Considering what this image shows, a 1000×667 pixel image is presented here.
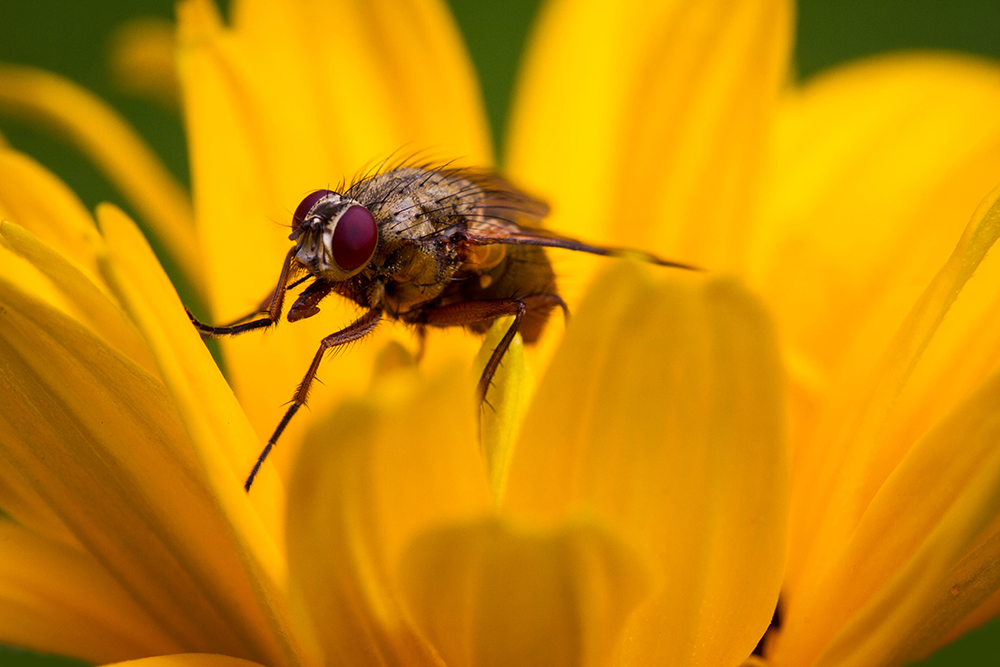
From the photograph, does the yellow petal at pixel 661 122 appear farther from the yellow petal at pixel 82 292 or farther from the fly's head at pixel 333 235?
the yellow petal at pixel 82 292

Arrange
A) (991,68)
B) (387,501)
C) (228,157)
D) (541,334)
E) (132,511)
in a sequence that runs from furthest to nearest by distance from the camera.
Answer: (991,68)
(541,334)
(228,157)
(132,511)
(387,501)

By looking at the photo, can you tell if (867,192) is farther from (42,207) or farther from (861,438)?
(42,207)

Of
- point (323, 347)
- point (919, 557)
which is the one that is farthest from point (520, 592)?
point (323, 347)

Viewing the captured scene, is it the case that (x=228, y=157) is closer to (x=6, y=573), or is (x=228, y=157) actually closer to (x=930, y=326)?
(x=6, y=573)

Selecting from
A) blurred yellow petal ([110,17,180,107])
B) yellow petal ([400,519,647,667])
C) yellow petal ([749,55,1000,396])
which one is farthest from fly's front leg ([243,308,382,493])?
blurred yellow petal ([110,17,180,107])

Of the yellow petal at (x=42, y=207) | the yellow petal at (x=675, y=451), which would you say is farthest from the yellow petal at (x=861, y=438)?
the yellow petal at (x=42, y=207)

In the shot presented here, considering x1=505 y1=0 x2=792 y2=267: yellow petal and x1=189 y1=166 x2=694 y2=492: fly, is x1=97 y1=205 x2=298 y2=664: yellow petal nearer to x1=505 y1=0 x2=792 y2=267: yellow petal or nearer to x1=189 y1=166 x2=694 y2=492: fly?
x1=189 y1=166 x2=694 y2=492: fly

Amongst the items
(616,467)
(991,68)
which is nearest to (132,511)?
(616,467)
